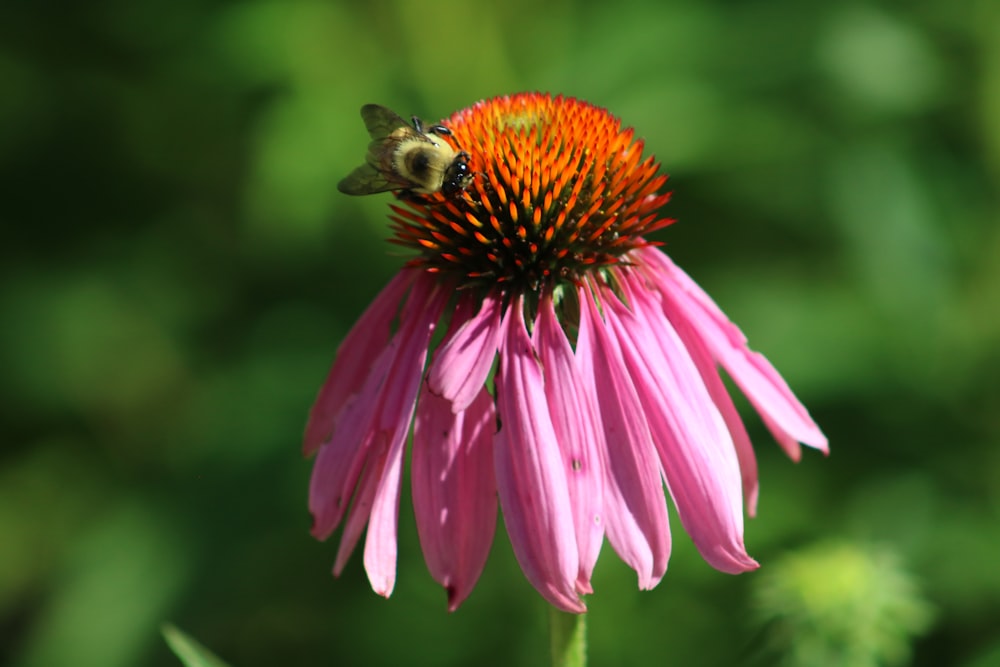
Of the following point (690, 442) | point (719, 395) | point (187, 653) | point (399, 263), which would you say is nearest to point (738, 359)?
point (719, 395)

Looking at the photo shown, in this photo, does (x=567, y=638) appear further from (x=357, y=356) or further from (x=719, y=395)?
(x=357, y=356)

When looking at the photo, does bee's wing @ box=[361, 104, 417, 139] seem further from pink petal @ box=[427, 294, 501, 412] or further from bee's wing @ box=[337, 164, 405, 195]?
pink petal @ box=[427, 294, 501, 412]

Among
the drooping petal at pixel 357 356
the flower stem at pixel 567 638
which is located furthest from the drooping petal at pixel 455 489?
the drooping petal at pixel 357 356

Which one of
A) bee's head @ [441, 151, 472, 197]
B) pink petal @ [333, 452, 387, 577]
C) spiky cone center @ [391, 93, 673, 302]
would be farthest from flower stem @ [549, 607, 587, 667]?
bee's head @ [441, 151, 472, 197]

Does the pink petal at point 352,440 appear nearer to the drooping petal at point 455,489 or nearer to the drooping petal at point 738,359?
the drooping petal at point 455,489

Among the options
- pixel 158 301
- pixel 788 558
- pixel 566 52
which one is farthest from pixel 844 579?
pixel 158 301

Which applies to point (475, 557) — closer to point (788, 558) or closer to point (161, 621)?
point (788, 558)
